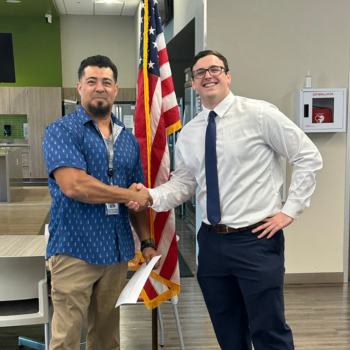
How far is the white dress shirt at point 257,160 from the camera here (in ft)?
7.05

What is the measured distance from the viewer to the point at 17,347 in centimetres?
311

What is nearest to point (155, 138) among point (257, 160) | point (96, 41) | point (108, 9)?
point (257, 160)

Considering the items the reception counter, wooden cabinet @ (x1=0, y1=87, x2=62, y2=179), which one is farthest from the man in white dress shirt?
wooden cabinet @ (x1=0, y1=87, x2=62, y2=179)

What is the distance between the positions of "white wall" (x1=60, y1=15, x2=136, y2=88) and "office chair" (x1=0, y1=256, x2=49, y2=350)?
10.6 meters

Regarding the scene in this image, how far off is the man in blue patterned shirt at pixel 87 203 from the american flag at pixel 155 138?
561 millimetres

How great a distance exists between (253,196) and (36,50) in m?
11.4

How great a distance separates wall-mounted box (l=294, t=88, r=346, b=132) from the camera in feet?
14.2

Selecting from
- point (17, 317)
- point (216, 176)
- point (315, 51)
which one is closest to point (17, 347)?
point (17, 317)

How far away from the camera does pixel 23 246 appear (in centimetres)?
276

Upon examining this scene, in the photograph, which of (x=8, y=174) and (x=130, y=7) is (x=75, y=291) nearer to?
(x=8, y=174)

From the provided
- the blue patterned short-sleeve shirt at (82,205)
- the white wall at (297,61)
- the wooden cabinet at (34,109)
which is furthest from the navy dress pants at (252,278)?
the wooden cabinet at (34,109)

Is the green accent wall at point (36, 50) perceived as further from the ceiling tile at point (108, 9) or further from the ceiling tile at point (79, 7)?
the ceiling tile at point (108, 9)

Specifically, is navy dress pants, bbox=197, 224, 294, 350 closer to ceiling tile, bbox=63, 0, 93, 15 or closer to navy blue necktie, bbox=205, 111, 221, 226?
navy blue necktie, bbox=205, 111, 221, 226

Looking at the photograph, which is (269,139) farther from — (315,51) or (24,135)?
(24,135)
